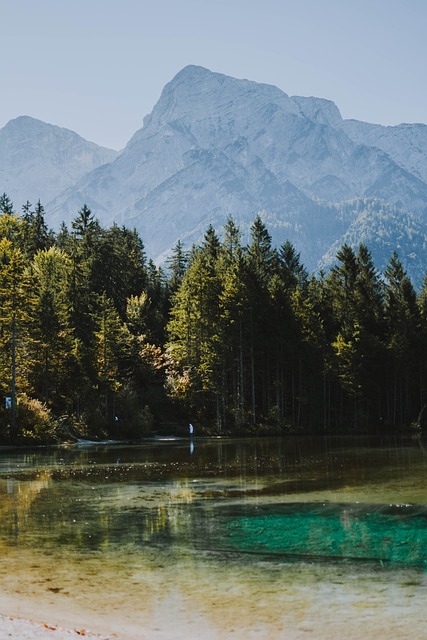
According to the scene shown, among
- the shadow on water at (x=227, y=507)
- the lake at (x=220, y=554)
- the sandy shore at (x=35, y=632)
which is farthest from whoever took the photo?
the shadow on water at (x=227, y=507)

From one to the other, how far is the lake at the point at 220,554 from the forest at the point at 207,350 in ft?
104

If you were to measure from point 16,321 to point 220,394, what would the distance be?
25.3 m

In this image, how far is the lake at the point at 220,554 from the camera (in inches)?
423

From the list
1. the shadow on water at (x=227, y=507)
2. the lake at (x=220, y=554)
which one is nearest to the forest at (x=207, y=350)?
the shadow on water at (x=227, y=507)

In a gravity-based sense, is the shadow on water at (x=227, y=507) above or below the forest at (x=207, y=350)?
below

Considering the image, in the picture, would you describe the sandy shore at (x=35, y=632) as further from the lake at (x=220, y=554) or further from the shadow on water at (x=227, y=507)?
the shadow on water at (x=227, y=507)

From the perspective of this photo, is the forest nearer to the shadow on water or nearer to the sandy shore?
the shadow on water

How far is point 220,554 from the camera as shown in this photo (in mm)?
15234

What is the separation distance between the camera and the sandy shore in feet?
30.2

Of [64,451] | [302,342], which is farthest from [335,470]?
[302,342]

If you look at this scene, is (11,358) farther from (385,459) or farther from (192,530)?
(192,530)

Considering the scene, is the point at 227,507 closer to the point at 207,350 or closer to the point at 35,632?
the point at 35,632

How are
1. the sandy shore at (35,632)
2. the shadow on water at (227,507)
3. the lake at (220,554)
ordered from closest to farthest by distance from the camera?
the sandy shore at (35,632)
the lake at (220,554)
the shadow on water at (227,507)

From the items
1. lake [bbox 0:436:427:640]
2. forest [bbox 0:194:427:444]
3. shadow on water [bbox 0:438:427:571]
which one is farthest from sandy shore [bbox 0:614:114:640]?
forest [bbox 0:194:427:444]
